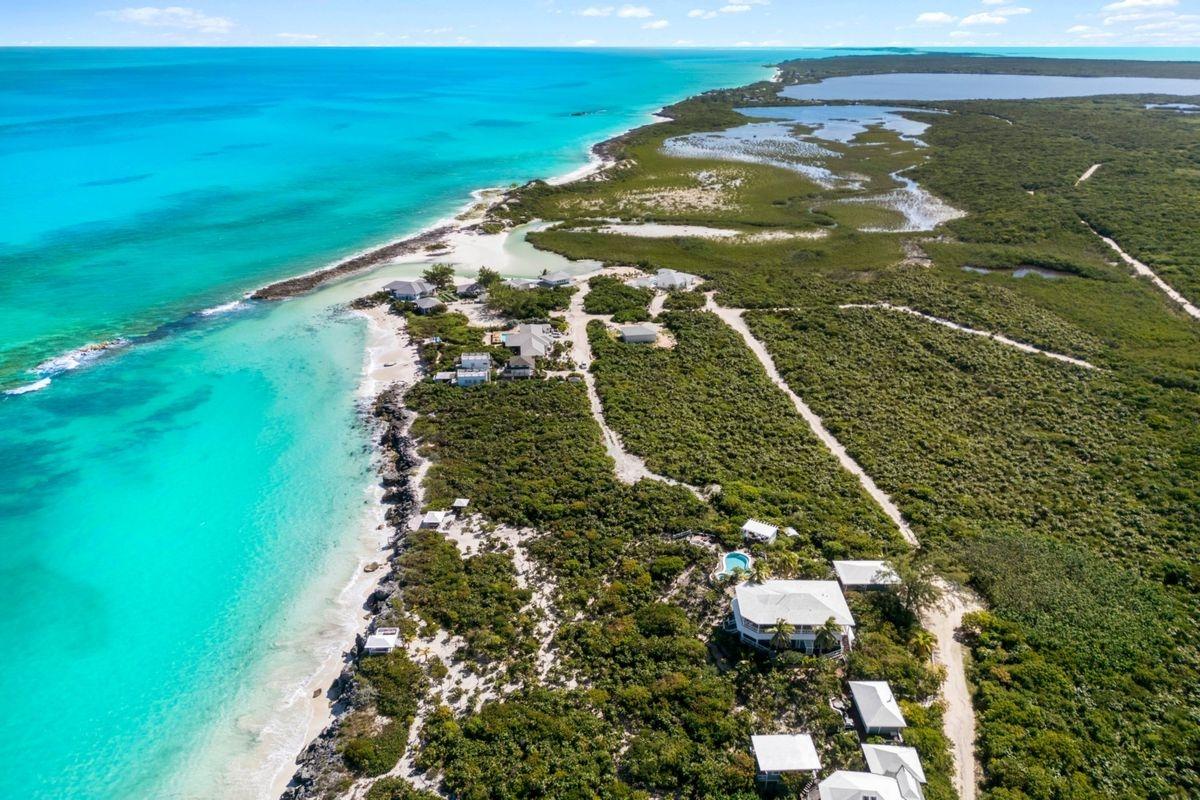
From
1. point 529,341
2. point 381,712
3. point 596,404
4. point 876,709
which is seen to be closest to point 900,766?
point 876,709

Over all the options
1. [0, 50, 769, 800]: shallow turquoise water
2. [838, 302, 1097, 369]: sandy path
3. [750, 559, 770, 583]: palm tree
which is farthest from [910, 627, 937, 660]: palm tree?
[838, 302, 1097, 369]: sandy path

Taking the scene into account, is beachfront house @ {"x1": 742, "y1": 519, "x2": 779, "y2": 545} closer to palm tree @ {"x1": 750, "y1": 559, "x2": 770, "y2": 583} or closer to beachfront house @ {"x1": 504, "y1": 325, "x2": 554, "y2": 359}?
palm tree @ {"x1": 750, "y1": 559, "x2": 770, "y2": 583}

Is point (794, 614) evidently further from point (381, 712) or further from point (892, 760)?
point (381, 712)

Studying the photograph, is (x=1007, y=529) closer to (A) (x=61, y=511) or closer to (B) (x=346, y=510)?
(B) (x=346, y=510)

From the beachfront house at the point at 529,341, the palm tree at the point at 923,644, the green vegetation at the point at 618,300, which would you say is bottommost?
the palm tree at the point at 923,644

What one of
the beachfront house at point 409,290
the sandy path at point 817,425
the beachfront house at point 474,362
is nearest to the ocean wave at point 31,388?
the beachfront house at point 409,290

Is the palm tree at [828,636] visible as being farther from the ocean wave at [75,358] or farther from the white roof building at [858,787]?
the ocean wave at [75,358]
